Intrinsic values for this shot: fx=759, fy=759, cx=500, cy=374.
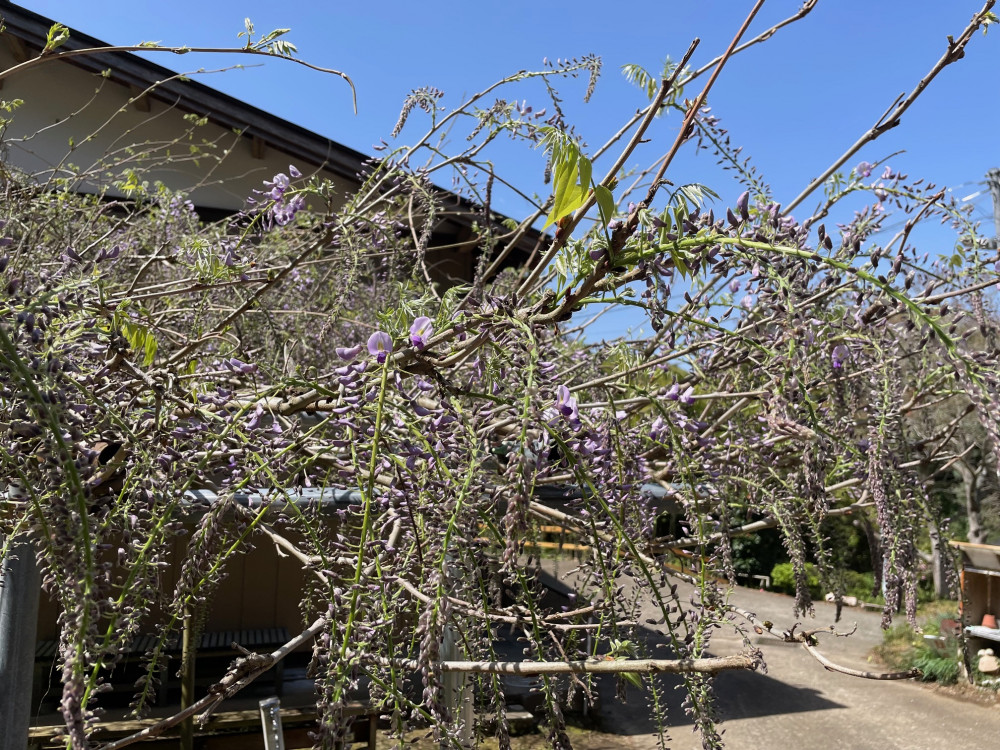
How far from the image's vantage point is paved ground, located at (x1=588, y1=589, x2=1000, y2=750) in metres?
8.61

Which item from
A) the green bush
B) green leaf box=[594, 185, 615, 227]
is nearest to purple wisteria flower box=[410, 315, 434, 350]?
green leaf box=[594, 185, 615, 227]

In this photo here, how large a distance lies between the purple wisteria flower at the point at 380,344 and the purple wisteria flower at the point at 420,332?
0.04 meters

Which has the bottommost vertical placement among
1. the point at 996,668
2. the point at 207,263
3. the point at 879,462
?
the point at 996,668

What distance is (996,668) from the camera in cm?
1128

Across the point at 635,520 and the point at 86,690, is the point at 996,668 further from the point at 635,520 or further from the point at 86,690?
the point at 86,690

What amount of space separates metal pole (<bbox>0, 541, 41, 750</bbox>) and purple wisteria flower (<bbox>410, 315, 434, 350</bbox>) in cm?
109

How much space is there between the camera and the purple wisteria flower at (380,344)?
1.19 m

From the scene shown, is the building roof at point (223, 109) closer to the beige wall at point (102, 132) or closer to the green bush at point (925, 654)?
the beige wall at point (102, 132)

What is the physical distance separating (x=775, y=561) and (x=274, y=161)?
15292 mm

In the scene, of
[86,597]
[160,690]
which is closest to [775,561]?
[160,690]

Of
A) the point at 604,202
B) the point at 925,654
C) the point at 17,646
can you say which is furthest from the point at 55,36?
the point at 925,654

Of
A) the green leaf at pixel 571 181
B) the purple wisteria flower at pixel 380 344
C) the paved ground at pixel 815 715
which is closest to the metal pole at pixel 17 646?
the purple wisteria flower at pixel 380 344

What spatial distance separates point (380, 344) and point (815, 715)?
10.4 m

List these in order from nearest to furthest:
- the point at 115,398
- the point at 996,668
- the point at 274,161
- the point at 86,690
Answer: the point at 86,690
the point at 115,398
the point at 274,161
the point at 996,668
